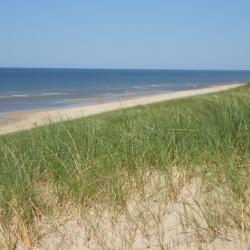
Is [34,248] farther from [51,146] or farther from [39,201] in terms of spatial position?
[51,146]

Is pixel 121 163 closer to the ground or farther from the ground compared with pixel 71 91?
farther from the ground

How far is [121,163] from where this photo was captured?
3.96 metres

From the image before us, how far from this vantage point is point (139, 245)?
3008mm

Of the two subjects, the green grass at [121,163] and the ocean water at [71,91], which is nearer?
the green grass at [121,163]

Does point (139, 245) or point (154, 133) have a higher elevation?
point (154, 133)

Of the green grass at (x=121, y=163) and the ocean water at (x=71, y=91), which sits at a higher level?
the green grass at (x=121, y=163)

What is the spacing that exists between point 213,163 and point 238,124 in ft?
2.44

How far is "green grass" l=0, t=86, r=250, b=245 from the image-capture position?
3.32 meters

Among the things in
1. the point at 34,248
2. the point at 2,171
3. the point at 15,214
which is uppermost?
the point at 2,171

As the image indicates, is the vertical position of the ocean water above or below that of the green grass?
below

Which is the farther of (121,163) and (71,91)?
(71,91)

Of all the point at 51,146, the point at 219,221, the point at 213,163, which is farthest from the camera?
Answer: the point at 51,146

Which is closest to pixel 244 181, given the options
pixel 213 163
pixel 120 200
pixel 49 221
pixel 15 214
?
pixel 213 163

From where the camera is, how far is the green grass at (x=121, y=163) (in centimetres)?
332
